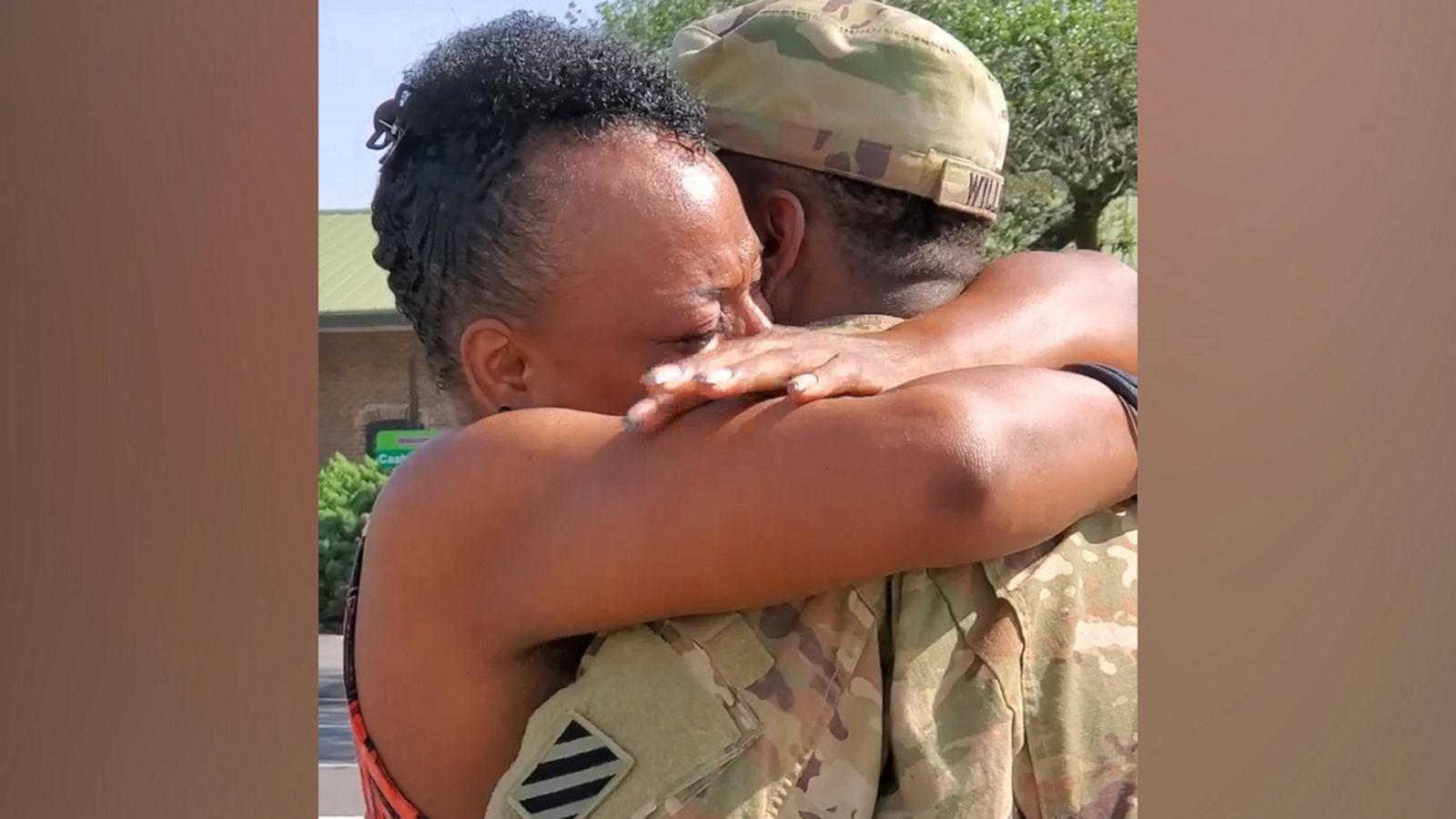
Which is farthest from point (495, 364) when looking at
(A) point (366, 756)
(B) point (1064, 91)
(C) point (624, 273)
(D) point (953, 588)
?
(B) point (1064, 91)

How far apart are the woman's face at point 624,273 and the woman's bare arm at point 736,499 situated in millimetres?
189

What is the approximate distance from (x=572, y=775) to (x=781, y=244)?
76 cm

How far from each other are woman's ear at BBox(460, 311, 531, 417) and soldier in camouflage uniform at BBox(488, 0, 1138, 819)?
366mm

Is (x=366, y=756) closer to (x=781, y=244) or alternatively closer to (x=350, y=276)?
(x=781, y=244)

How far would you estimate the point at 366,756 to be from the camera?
1.79 meters

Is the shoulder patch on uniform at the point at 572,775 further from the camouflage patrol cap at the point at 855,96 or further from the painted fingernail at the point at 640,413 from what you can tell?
the camouflage patrol cap at the point at 855,96

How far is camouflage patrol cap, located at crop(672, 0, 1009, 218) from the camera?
1.96 m

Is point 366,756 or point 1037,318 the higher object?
point 1037,318

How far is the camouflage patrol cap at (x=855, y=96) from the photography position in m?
1.96

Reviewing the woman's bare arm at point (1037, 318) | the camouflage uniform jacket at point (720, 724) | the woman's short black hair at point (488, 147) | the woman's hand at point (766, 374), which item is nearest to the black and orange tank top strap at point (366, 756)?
the camouflage uniform jacket at point (720, 724)

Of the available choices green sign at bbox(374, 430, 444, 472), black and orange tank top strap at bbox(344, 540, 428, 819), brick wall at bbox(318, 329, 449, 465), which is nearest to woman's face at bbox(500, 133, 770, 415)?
black and orange tank top strap at bbox(344, 540, 428, 819)

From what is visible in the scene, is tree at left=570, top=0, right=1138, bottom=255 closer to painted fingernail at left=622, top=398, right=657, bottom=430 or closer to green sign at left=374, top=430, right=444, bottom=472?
green sign at left=374, top=430, right=444, bottom=472

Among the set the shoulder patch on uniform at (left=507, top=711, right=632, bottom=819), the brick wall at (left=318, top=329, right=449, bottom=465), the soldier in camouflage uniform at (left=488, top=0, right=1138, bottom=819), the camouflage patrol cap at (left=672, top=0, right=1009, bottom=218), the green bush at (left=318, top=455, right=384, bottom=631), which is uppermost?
the camouflage patrol cap at (left=672, top=0, right=1009, bottom=218)
